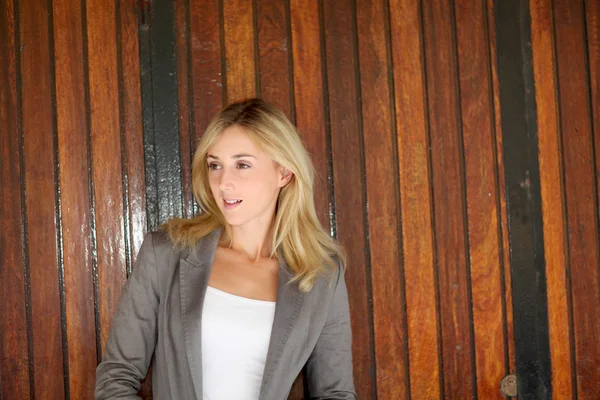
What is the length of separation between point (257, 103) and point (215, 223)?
1.53 ft

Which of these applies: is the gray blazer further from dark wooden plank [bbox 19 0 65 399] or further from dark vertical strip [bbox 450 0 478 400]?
dark vertical strip [bbox 450 0 478 400]

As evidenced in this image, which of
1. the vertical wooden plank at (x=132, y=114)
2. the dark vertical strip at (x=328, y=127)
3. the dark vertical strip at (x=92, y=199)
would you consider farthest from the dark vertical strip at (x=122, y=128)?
the dark vertical strip at (x=328, y=127)

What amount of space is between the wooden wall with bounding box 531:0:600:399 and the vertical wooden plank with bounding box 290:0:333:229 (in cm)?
90

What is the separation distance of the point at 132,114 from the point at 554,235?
1766 mm

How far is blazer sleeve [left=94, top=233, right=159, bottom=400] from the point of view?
2049 millimetres

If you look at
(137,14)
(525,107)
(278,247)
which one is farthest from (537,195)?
(137,14)

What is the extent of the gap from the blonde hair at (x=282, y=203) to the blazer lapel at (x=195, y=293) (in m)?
0.05

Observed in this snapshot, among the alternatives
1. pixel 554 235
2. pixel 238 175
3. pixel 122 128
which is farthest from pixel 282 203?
pixel 554 235

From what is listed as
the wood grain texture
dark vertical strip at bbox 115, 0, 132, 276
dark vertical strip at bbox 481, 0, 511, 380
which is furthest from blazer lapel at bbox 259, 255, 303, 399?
the wood grain texture

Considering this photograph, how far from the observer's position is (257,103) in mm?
2217

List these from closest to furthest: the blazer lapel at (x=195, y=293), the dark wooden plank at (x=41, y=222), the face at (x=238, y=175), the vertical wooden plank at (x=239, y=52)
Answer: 1. the blazer lapel at (x=195, y=293)
2. the face at (x=238, y=175)
3. the dark wooden plank at (x=41, y=222)
4. the vertical wooden plank at (x=239, y=52)

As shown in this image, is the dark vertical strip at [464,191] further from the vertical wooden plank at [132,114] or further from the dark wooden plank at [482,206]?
the vertical wooden plank at [132,114]

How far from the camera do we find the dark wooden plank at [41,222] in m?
2.35

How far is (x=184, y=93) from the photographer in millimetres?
2430
